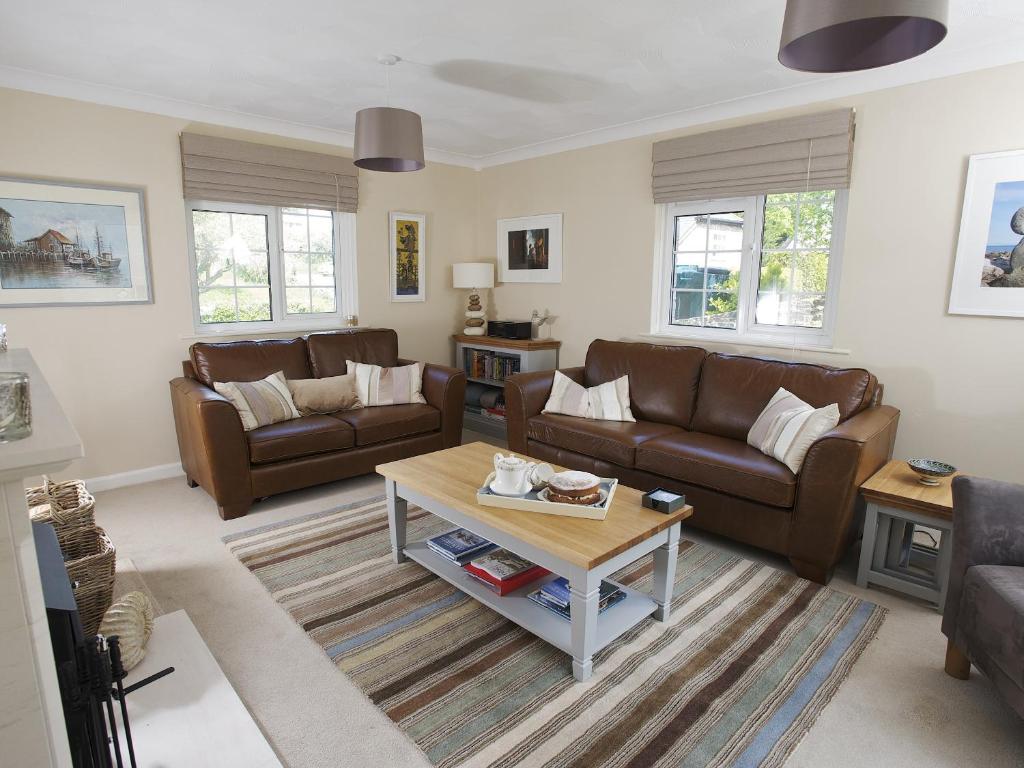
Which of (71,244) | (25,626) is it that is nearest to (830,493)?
(25,626)

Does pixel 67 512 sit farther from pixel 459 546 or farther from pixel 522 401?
pixel 522 401

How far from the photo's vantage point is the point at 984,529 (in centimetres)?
185

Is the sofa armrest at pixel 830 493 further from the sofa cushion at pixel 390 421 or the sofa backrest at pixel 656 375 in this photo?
the sofa cushion at pixel 390 421

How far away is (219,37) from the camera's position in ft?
8.63

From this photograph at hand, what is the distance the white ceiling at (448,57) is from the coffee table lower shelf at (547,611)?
2295 mm

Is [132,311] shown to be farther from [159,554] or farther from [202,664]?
[202,664]

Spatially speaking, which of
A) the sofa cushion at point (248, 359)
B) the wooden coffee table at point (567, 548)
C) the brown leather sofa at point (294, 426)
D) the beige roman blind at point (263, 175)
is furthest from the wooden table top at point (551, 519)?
the beige roman blind at point (263, 175)

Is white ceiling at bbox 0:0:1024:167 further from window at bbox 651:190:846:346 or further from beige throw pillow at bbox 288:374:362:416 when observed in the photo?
beige throw pillow at bbox 288:374:362:416

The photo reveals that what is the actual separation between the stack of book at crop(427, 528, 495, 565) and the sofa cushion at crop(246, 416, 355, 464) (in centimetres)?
115

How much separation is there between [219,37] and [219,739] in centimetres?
278

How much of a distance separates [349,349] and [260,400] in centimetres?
91

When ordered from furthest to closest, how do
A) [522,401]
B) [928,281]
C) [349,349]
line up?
[349,349], [522,401], [928,281]

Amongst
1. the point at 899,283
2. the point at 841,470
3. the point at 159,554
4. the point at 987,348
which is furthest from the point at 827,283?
the point at 159,554

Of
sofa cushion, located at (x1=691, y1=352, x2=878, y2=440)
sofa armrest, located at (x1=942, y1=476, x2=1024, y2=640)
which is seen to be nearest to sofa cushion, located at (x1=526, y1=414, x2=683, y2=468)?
sofa cushion, located at (x1=691, y1=352, x2=878, y2=440)
